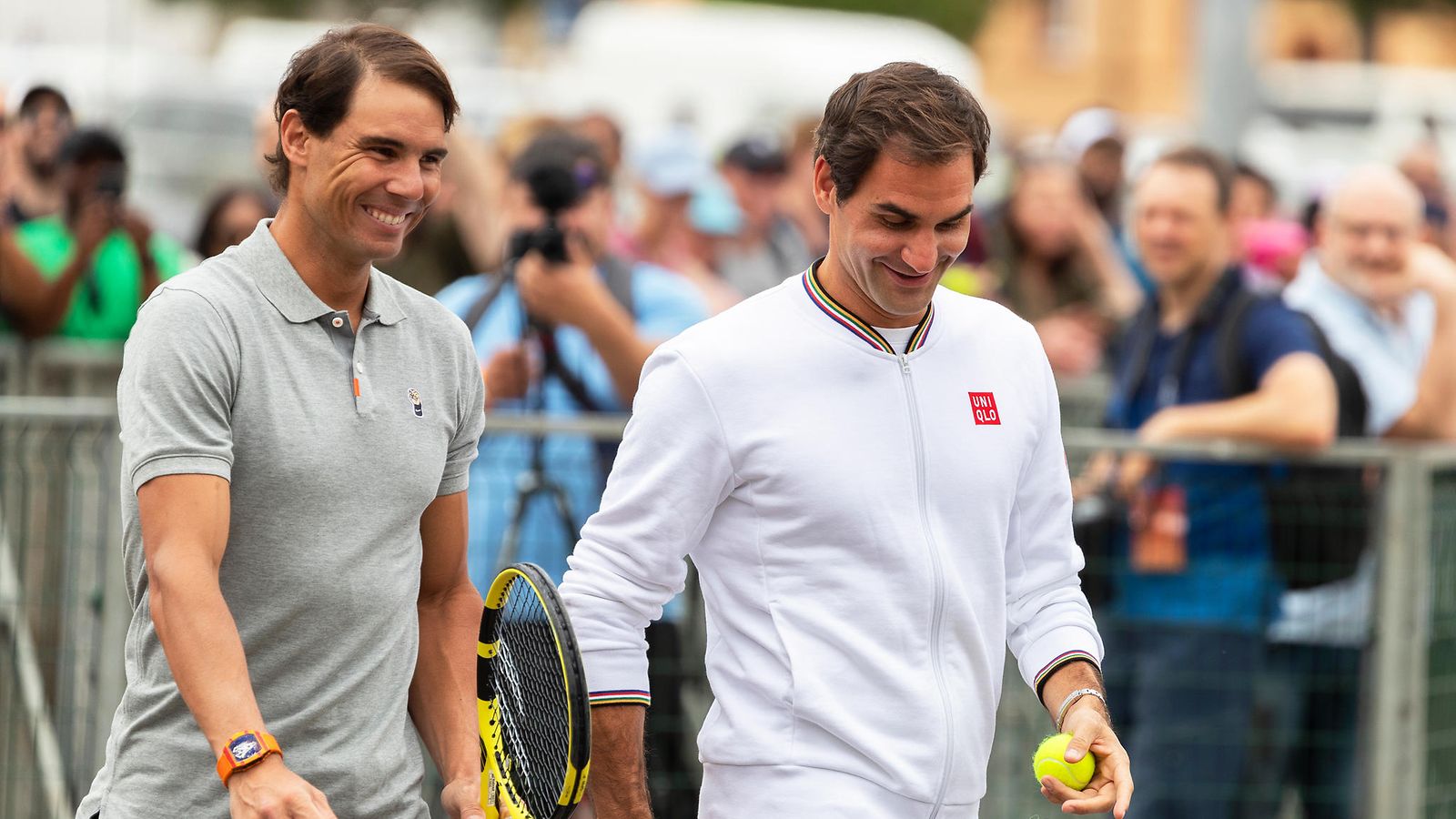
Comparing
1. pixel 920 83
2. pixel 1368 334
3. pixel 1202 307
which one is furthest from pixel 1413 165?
pixel 920 83

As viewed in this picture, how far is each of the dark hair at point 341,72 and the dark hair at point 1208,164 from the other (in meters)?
3.77

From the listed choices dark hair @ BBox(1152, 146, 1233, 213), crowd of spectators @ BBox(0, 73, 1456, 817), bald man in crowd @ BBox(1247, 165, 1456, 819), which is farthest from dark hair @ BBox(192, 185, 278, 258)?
bald man in crowd @ BBox(1247, 165, 1456, 819)

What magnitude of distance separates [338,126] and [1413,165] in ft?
38.4

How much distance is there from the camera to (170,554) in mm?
2916

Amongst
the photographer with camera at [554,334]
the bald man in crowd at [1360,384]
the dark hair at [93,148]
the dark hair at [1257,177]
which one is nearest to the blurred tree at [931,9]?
the dark hair at [1257,177]

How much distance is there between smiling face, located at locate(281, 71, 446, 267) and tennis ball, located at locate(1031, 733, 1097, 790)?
1360mm

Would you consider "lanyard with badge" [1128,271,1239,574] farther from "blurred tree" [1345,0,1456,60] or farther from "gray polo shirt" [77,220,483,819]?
"blurred tree" [1345,0,1456,60]

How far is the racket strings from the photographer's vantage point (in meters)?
3.00

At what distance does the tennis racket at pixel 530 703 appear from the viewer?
293 centimetres

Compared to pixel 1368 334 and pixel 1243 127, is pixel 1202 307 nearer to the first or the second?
pixel 1368 334

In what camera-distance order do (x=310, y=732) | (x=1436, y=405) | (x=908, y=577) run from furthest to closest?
(x=1436, y=405) → (x=908, y=577) → (x=310, y=732)

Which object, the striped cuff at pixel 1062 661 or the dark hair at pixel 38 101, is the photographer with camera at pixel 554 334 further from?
the dark hair at pixel 38 101

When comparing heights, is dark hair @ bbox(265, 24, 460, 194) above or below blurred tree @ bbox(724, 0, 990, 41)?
below

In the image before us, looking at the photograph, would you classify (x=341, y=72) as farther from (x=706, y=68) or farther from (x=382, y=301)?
(x=706, y=68)
